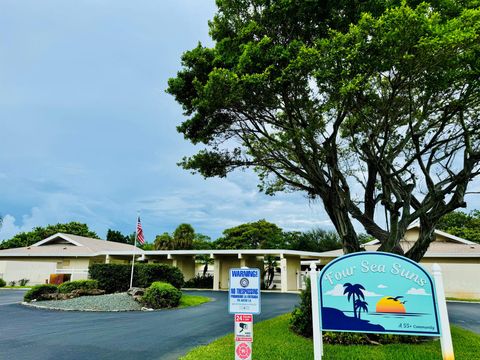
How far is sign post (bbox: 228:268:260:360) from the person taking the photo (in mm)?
5152

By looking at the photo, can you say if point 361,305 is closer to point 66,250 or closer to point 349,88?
point 349,88

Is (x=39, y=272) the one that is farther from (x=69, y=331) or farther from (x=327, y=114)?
(x=327, y=114)

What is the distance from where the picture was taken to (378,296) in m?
5.22

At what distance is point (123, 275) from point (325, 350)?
50.6ft

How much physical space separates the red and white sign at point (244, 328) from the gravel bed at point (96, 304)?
1042 centimetres

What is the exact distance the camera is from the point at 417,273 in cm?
520

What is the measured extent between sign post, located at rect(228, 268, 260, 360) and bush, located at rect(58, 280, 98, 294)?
15057 millimetres

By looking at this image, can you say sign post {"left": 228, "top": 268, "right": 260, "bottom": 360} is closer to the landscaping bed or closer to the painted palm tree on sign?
the painted palm tree on sign

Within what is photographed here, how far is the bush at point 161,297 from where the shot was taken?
49.3 feet

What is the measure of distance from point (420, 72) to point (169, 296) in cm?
1295

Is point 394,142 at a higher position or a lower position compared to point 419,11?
lower

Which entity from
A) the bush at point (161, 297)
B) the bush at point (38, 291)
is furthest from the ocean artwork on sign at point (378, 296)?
the bush at point (38, 291)

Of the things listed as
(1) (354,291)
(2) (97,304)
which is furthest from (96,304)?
(1) (354,291)

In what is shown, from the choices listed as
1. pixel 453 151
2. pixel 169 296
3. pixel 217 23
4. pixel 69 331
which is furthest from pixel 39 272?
pixel 453 151
